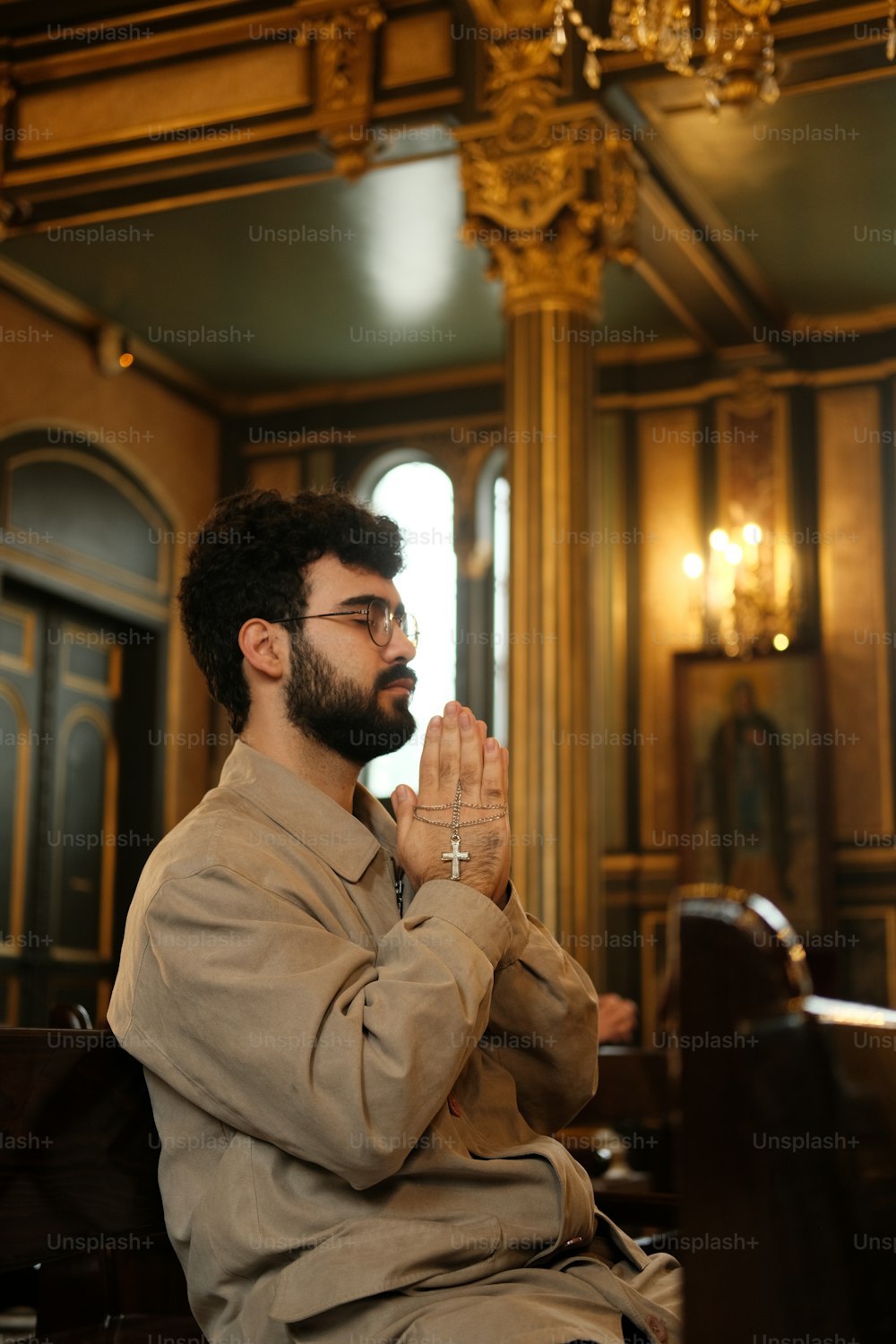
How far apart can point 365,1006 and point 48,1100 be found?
0.47m

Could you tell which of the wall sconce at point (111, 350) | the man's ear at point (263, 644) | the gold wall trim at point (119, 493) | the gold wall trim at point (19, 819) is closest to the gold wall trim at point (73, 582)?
the gold wall trim at point (119, 493)

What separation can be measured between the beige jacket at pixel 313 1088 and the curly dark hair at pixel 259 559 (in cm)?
42

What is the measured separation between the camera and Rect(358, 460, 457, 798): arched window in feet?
36.1

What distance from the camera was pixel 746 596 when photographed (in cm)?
984

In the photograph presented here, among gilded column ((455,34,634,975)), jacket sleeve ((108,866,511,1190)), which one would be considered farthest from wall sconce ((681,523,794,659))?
jacket sleeve ((108,866,511,1190))

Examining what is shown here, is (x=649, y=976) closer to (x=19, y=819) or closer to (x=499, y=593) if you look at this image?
(x=499, y=593)

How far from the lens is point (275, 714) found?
258 centimetres

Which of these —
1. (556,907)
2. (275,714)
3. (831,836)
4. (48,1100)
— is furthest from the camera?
(831,836)

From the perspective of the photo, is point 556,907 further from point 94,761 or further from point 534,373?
point 94,761

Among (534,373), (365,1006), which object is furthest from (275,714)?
(534,373)

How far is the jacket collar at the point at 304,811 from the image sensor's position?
2387 mm

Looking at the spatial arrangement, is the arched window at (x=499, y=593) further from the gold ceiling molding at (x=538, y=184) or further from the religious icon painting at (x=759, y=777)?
the gold ceiling molding at (x=538, y=184)

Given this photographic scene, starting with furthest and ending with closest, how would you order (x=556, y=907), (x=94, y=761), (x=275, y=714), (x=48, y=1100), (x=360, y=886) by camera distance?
(x=94, y=761) < (x=556, y=907) < (x=275, y=714) < (x=360, y=886) < (x=48, y=1100)

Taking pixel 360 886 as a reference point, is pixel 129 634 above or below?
above
